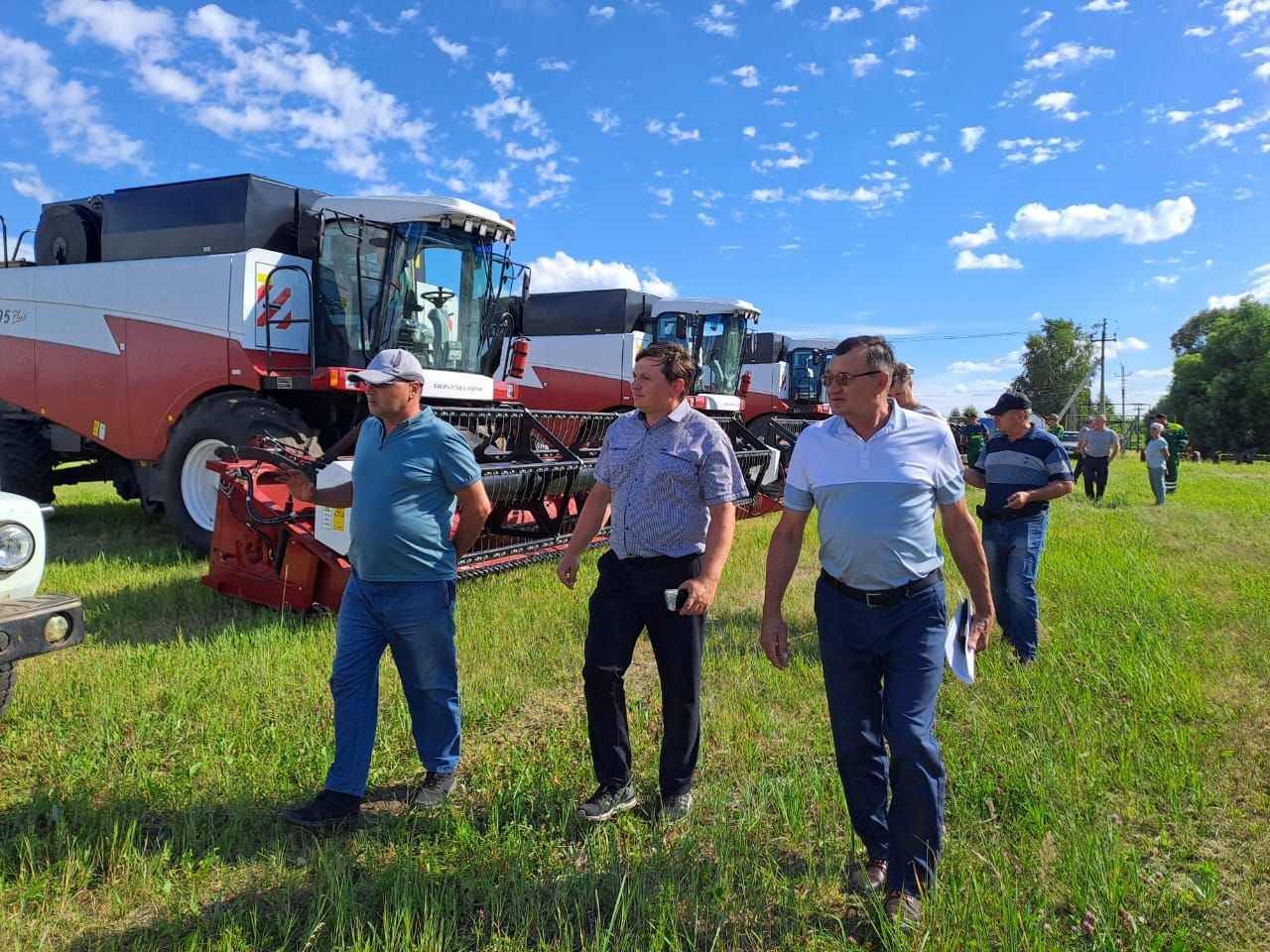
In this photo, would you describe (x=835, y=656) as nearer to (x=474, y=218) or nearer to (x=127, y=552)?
(x=474, y=218)

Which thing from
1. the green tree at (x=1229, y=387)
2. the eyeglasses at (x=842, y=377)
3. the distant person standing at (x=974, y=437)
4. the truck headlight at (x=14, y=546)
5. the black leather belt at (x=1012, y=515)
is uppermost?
the green tree at (x=1229, y=387)

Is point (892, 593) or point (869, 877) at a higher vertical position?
point (892, 593)

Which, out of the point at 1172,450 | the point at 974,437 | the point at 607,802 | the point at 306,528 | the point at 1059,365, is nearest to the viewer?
the point at 607,802

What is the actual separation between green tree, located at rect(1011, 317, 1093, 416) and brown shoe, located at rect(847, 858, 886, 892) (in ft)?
190

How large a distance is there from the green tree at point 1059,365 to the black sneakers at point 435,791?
190ft

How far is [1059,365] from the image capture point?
54.6m

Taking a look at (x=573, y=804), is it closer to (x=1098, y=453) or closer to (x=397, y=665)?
(x=397, y=665)

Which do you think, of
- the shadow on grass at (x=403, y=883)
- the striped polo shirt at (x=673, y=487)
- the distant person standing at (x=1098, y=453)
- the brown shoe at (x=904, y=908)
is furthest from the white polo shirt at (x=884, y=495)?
the distant person standing at (x=1098, y=453)

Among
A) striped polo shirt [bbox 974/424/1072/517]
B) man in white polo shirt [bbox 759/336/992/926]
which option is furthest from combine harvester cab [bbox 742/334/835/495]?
man in white polo shirt [bbox 759/336/992/926]

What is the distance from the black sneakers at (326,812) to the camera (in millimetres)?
2762

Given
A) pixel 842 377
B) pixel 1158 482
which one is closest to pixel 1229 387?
pixel 1158 482

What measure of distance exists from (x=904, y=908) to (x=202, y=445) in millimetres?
7130

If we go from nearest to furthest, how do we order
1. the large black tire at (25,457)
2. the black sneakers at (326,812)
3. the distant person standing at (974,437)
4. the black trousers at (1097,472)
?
the black sneakers at (326,812) < the large black tire at (25,457) < the black trousers at (1097,472) < the distant person standing at (974,437)

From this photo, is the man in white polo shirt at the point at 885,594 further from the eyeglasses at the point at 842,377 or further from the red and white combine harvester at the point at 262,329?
the red and white combine harvester at the point at 262,329
